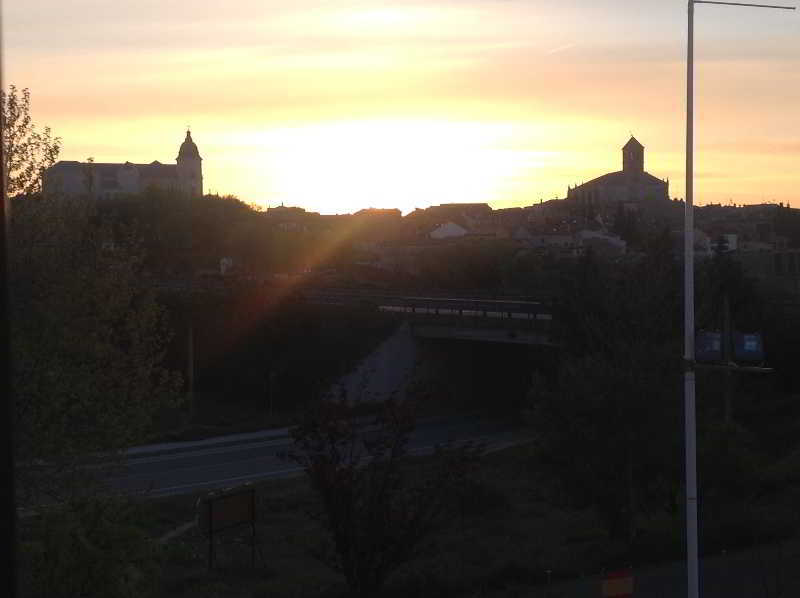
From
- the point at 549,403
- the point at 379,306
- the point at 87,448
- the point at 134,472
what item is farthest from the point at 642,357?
the point at 379,306

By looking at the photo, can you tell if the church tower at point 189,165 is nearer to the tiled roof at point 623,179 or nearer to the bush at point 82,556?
the tiled roof at point 623,179

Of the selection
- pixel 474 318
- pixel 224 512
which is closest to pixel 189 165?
pixel 474 318

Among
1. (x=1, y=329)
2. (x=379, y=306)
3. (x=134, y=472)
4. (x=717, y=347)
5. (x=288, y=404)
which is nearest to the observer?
(x=1, y=329)

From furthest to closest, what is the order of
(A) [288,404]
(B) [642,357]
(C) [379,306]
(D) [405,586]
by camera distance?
(C) [379,306]
(A) [288,404]
(B) [642,357]
(D) [405,586]

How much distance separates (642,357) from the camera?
13695mm

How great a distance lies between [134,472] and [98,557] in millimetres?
15347

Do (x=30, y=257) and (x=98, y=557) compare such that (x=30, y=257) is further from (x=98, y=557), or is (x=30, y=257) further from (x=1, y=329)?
(x=1, y=329)

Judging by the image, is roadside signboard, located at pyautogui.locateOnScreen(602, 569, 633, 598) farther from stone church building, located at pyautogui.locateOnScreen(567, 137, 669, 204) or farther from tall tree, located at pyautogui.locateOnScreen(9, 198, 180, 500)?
stone church building, located at pyautogui.locateOnScreen(567, 137, 669, 204)

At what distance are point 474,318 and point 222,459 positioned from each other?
1194cm

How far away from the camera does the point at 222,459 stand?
26016 mm

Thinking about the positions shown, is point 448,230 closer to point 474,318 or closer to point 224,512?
point 474,318

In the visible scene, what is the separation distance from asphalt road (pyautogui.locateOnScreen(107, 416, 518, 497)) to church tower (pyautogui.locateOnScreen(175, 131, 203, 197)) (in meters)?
116

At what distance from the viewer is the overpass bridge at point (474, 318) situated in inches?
1313

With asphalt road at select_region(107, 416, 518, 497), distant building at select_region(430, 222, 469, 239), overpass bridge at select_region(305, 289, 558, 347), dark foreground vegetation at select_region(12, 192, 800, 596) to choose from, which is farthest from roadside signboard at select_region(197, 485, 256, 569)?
distant building at select_region(430, 222, 469, 239)
